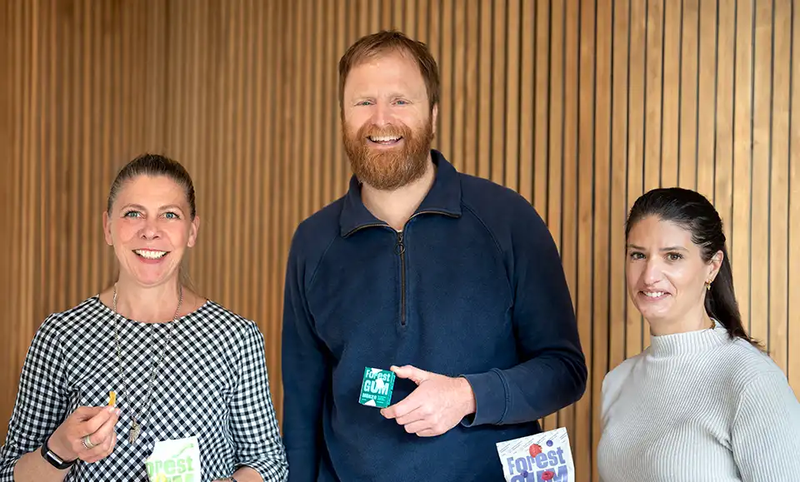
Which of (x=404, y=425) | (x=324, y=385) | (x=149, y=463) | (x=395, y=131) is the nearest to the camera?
(x=149, y=463)

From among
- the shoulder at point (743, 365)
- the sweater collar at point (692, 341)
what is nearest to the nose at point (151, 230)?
the sweater collar at point (692, 341)

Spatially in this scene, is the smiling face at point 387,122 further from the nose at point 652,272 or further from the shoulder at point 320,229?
the nose at point 652,272

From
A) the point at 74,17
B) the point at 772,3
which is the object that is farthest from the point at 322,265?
the point at 74,17

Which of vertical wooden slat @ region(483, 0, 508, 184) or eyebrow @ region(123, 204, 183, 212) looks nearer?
eyebrow @ region(123, 204, 183, 212)

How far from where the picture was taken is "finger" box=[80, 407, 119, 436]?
2.15 metres

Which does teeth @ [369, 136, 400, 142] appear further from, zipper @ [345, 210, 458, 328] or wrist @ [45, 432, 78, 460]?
wrist @ [45, 432, 78, 460]

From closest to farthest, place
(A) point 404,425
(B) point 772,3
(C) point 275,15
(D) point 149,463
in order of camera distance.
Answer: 1. (D) point 149,463
2. (A) point 404,425
3. (B) point 772,3
4. (C) point 275,15

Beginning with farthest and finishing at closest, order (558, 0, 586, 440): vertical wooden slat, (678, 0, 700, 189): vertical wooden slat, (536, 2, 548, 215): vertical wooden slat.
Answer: (536, 2, 548, 215): vertical wooden slat
(558, 0, 586, 440): vertical wooden slat
(678, 0, 700, 189): vertical wooden slat

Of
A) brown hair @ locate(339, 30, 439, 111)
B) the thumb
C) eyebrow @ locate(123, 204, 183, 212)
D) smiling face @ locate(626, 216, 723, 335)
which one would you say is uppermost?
brown hair @ locate(339, 30, 439, 111)

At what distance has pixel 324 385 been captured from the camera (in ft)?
8.90

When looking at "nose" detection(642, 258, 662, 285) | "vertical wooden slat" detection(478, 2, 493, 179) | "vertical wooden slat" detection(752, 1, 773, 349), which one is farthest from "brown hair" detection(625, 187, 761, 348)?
"vertical wooden slat" detection(478, 2, 493, 179)

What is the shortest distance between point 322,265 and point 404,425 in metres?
0.56

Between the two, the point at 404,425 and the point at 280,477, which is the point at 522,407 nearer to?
the point at 404,425

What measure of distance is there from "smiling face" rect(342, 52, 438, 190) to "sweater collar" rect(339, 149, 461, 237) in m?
0.08
